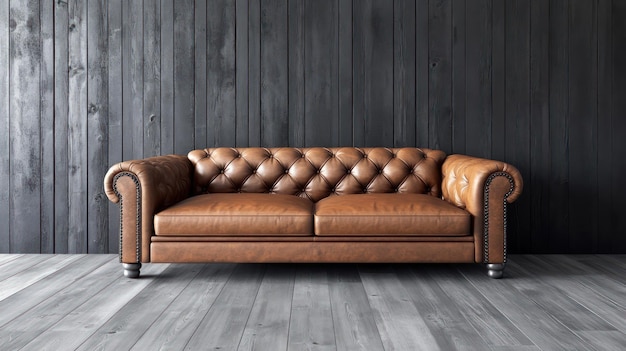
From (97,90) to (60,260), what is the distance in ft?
4.00

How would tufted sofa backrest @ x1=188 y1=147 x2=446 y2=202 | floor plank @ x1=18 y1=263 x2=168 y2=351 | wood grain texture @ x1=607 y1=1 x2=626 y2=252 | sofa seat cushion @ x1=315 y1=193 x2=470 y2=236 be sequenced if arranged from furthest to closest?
wood grain texture @ x1=607 y1=1 x2=626 y2=252, tufted sofa backrest @ x1=188 y1=147 x2=446 y2=202, sofa seat cushion @ x1=315 y1=193 x2=470 y2=236, floor plank @ x1=18 y1=263 x2=168 y2=351

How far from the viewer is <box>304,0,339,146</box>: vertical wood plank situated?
3.55 metres

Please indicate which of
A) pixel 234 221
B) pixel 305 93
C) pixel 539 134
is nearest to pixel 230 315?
pixel 234 221

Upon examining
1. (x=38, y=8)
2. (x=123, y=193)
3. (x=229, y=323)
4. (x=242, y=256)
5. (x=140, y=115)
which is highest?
(x=38, y=8)

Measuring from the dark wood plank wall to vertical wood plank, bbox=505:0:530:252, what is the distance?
10mm

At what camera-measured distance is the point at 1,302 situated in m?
2.34

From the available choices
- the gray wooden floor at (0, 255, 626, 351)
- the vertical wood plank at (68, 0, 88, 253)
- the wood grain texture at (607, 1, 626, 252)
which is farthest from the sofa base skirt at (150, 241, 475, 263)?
the wood grain texture at (607, 1, 626, 252)

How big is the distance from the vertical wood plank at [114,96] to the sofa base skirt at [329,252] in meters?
1.11

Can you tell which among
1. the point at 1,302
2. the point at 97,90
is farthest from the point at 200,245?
the point at 97,90

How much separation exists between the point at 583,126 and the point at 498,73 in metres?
0.71

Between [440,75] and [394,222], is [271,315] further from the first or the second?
[440,75]

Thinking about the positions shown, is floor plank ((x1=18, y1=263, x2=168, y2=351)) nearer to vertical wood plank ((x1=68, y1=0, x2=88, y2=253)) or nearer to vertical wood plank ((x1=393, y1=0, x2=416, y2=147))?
vertical wood plank ((x1=68, y1=0, x2=88, y2=253))

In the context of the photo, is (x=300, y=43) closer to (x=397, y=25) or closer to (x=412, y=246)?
(x=397, y=25)

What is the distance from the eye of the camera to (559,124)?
11.6ft
